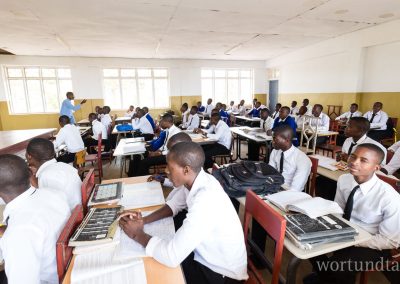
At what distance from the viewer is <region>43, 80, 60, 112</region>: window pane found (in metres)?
9.91

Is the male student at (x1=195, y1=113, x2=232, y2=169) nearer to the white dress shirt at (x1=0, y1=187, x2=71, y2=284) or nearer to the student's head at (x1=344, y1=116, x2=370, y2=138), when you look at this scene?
the student's head at (x1=344, y1=116, x2=370, y2=138)

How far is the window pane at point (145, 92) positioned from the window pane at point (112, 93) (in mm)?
955

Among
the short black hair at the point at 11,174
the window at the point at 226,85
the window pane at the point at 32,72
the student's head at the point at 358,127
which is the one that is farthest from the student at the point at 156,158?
the window pane at the point at 32,72

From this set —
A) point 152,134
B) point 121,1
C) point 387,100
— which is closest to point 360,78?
point 387,100

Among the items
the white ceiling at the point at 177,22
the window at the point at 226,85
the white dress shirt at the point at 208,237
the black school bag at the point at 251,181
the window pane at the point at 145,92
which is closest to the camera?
the white dress shirt at the point at 208,237

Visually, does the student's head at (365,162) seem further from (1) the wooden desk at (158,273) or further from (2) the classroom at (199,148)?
(1) the wooden desk at (158,273)

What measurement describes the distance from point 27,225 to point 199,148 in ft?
2.82

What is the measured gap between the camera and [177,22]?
5.39m

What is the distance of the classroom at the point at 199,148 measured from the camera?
1.19 m

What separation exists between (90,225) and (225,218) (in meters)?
0.75

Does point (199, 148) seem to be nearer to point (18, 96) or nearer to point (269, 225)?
point (269, 225)

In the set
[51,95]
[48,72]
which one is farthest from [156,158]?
[48,72]

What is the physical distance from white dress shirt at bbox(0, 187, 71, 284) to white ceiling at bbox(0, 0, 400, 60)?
159 inches

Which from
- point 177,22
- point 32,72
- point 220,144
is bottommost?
point 220,144
